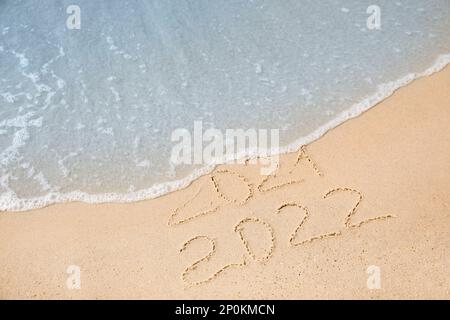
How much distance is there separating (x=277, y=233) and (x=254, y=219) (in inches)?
8.1

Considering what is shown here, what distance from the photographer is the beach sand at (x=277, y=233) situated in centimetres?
327

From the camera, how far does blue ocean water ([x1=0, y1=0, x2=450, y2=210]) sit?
427cm

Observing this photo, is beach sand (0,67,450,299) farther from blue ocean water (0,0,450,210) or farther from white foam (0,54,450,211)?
blue ocean water (0,0,450,210)

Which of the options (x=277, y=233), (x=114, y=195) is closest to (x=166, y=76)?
(x=114, y=195)

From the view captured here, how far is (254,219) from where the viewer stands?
3.71 metres

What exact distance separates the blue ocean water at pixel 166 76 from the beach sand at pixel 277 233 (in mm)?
291

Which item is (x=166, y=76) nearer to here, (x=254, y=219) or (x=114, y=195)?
(x=114, y=195)

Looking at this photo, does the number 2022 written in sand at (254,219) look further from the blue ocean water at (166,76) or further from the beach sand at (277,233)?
the blue ocean water at (166,76)

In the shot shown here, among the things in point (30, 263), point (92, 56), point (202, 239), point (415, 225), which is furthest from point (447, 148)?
point (92, 56)

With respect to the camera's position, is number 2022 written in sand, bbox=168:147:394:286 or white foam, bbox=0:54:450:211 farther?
white foam, bbox=0:54:450:211

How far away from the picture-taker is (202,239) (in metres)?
3.61

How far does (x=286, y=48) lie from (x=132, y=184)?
91.5 inches

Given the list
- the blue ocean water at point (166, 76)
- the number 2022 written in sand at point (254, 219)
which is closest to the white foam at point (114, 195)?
the blue ocean water at point (166, 76)

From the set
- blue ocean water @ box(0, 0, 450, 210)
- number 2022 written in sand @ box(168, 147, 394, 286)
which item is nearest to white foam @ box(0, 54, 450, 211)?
blue ocean water @ box(0, 0, 450, 210)
